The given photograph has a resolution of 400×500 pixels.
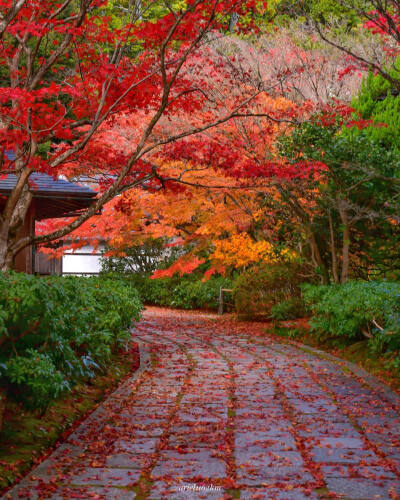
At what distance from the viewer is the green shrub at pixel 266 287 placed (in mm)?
14820

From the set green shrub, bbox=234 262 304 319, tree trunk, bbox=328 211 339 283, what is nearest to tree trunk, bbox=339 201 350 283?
tree trunk, bbox=328 211 339 283

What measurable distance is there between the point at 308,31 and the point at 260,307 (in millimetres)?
9111

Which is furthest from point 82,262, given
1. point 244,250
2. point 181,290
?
point 244,250

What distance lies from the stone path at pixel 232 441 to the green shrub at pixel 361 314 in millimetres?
745

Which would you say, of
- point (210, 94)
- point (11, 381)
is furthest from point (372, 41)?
point (11, 381)

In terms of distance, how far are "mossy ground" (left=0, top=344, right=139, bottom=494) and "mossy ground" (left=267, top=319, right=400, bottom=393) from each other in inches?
141

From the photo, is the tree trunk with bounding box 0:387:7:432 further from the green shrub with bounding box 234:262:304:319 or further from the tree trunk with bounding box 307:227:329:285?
the green shrub with bounding box 234:262:304:319

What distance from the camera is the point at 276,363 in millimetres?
9078

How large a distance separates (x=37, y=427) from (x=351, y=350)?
6035mm

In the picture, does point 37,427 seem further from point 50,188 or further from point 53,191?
point 50,188

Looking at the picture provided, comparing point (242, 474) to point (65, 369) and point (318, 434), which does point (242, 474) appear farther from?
point (65, 369)

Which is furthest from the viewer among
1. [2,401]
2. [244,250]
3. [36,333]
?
[244,250]

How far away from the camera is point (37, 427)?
5.03 m

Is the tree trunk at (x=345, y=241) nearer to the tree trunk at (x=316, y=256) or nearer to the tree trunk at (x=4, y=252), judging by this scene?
the tree trunk at (x=316, y=256)
